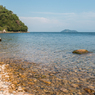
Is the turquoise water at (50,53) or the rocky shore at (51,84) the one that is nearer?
the rocky shore at (51,84)

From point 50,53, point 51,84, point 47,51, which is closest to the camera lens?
point 51,84

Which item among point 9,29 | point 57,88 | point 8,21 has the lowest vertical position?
point 57,88

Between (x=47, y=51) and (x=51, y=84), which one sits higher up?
(x=47, y=51)

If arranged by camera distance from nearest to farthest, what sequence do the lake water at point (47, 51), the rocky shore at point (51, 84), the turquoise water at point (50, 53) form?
the rocky shore at point (51, 84) → the turquoise water at point (50, 53) → the lake water at point (47, 51)

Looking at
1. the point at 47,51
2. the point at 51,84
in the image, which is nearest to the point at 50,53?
the point at 47,51

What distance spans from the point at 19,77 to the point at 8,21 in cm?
15719

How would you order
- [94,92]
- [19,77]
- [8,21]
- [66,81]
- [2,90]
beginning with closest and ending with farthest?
[2,90], [94,92], [66,81], [19,77], [8,21]

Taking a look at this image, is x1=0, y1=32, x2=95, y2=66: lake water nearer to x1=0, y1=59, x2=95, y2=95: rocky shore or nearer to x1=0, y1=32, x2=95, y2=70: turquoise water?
x1=0, y1=32, x2=95, y2=70: turquoise water

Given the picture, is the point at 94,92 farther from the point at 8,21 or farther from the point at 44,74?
the point at 8,21

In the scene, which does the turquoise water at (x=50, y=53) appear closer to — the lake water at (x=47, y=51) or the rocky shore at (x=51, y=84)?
the lake water at (x=47, y=51)

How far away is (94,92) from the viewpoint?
525 cm

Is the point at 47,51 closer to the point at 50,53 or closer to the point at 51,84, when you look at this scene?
the point at 50,53

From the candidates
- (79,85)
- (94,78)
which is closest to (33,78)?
(79,85)

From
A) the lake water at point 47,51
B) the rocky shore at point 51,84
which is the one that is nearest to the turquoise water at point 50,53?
the lake water at point 47,51
